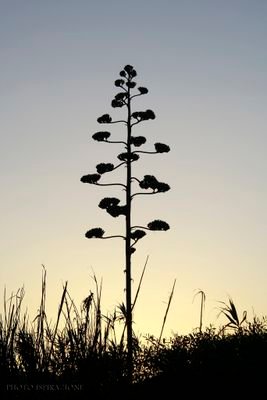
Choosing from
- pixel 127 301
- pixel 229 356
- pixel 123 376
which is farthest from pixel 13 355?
pixel 127 301

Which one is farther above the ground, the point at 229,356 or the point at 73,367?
the point at 229,356

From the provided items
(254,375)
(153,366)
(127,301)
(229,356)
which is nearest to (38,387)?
(254,375)

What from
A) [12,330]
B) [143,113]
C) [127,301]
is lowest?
[12,330]

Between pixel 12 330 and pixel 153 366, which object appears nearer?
pixel 12 330

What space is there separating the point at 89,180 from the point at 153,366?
44.3 ft

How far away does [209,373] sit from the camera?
35.7ft

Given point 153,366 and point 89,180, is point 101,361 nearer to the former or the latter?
point 153,366

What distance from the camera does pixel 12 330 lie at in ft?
11.0

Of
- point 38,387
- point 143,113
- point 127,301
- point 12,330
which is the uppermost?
point 143,113

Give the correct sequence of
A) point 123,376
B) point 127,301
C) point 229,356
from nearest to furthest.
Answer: point 123,376 < point 229,356 < point 127,301

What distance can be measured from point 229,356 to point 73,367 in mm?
8983

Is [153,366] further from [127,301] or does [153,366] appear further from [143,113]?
[143,113]

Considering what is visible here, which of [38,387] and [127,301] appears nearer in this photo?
[38,387]

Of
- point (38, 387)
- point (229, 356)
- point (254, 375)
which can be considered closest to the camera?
point (38, 387)
